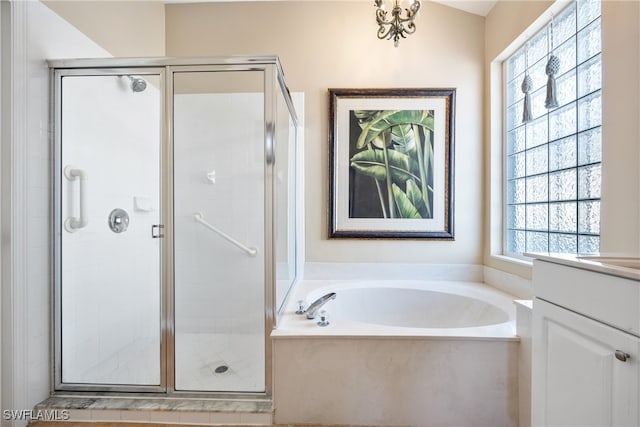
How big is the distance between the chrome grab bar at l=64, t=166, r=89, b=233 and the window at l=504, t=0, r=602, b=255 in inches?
102

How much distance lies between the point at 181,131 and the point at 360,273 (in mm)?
1604

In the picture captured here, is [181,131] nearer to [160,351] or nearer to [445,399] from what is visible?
[160,351]

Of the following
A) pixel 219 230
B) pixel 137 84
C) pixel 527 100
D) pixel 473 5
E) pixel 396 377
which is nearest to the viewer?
pixel 396 377

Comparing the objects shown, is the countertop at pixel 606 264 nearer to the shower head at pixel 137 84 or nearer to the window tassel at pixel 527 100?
the window tassel at pixel 527 100

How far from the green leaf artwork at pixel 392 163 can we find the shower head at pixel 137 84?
140cm

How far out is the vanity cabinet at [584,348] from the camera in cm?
64

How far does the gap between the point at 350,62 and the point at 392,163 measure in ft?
2.83

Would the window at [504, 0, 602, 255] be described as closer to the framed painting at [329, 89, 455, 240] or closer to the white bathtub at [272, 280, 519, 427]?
the framed painting at [329, 89, 455, 240]

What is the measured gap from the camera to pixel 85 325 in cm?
167

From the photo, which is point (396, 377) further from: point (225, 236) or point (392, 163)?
point (392, 163)

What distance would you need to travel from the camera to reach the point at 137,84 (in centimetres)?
176

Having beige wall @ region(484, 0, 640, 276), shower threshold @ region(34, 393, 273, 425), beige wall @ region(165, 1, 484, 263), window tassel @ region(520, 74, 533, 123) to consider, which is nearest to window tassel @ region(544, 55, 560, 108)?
window tassel @ region(520, 74, 533, 123)

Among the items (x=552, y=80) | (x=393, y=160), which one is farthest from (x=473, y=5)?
(x=393, y=160)

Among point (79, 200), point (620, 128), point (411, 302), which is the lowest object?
point (411, 302)
